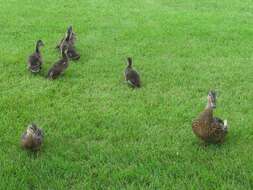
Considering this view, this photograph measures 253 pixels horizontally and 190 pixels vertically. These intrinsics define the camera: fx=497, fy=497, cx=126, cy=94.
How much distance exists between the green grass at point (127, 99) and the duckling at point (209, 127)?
0.15 metres

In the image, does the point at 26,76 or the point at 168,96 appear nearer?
the point at 168,96

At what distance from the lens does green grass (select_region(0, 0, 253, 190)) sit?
556 cm

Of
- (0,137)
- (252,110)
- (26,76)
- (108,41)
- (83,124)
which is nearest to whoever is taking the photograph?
(0,137)

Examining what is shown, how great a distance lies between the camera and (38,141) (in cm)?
585

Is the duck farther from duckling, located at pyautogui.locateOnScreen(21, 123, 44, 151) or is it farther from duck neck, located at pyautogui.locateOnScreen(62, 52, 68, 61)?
duckling, located at pyautogui.locateOnScreen(21, 123, 44, 151)

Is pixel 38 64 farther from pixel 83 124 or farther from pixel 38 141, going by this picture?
pixel 38 141

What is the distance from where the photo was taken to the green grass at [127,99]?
556 centimetres

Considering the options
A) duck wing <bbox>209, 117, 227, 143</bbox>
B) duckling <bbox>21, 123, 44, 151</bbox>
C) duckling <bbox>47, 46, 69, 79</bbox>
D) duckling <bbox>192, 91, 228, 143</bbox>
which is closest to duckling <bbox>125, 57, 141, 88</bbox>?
duckling <bbox>47, 46, 69, 79</bbox>

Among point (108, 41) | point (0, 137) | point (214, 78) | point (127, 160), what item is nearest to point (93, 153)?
point (127, 160)

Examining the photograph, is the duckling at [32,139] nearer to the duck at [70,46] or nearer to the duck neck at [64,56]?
the duck neck at [64,56]

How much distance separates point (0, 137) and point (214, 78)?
3.91 m

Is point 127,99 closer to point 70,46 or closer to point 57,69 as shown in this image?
point 57,69

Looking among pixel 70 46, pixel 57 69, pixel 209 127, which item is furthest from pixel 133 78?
pixel 209 127

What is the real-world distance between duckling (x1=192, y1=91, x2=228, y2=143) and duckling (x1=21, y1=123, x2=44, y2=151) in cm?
188
